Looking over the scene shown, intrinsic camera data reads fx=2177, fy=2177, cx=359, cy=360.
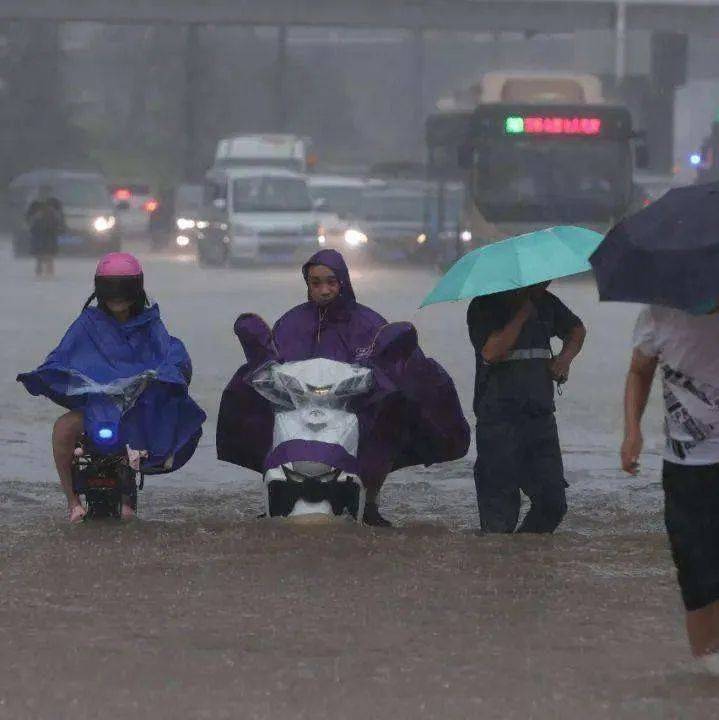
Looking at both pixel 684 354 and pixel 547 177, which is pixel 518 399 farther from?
pixel 547 177

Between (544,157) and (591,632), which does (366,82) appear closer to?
(544,157)

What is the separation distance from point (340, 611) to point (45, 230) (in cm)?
3033

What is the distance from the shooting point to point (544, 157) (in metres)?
35.2

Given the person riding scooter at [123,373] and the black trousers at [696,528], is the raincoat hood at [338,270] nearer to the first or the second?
the person riding scooter at [123,373]

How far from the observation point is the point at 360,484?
876 cm

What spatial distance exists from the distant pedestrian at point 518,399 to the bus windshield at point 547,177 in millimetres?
26035

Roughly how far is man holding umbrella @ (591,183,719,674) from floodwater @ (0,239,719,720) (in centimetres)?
33

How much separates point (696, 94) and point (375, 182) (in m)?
10.3

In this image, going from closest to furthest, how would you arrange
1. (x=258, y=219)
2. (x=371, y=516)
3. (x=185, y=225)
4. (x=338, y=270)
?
1. (x=338, y=270)
2. (x=371, y=516)
3. (x=258, y=219)
4. (x=185, y=225)

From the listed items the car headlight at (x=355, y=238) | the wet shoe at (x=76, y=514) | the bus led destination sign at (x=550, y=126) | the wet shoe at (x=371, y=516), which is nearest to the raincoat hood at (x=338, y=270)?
the wet shoe at (x=371, y=516)

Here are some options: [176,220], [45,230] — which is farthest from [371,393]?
[176,220]

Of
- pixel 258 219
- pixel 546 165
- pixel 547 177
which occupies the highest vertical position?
pixel 546 165

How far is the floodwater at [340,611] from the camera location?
19.6 ft

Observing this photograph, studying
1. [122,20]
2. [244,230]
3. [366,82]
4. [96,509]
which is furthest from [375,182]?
[366,82]
